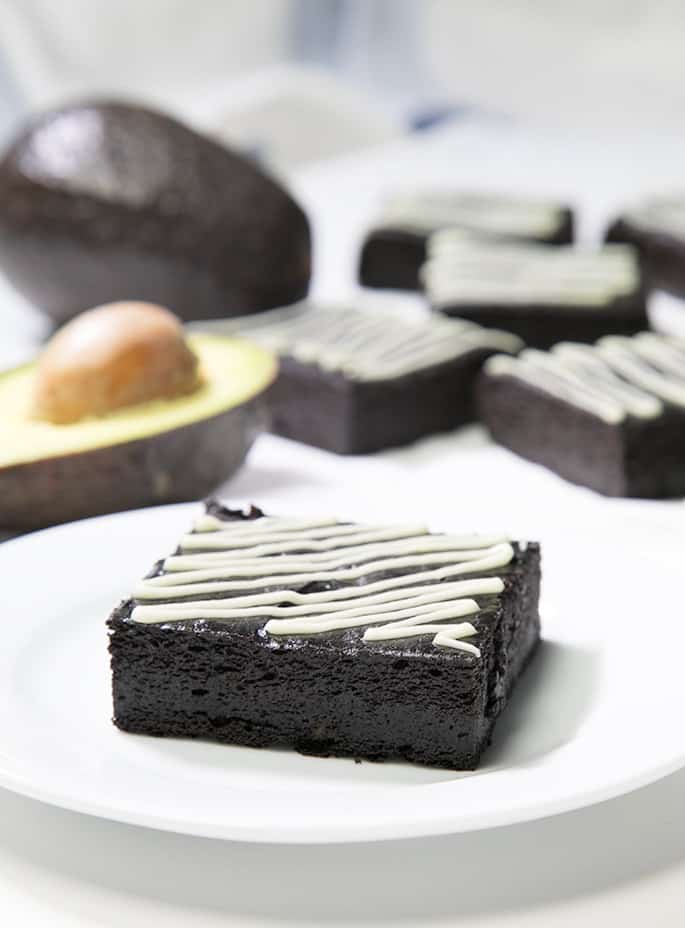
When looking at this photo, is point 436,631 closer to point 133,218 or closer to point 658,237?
point 133,218

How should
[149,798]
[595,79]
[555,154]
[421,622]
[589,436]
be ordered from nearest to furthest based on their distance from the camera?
[149,798]
[421,622]
[589,436]
[555,154]
[595,79]

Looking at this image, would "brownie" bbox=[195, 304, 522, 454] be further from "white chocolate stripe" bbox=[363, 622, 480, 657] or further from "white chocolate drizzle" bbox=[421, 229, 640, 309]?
"white chocolate stripe" bbox=[363, 622, 480, 657]

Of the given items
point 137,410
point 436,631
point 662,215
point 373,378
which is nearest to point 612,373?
point 373,378

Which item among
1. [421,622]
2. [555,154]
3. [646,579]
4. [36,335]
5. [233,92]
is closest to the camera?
[421,622]

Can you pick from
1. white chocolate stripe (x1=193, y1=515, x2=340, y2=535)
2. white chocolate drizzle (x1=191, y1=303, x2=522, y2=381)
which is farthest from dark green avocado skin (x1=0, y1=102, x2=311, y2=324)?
white chocolate stripe (x1=193, y1=515, x2=340, y2=535)

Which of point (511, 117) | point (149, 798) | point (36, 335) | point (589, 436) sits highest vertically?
point (149, 798)

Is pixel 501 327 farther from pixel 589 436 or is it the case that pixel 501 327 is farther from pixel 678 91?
pixel 678 91

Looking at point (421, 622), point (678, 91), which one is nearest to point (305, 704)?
point (421, 622)

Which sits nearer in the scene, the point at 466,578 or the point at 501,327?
the point at 466,578
